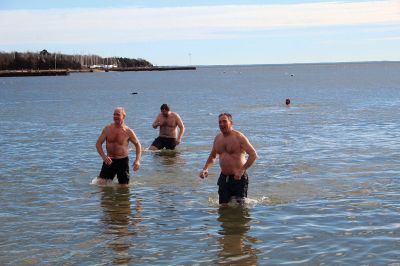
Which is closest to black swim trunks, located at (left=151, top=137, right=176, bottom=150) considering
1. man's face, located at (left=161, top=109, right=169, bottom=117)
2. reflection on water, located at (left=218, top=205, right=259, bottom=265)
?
man's face, located at (left=161, top=109, right=169, bottom=117)

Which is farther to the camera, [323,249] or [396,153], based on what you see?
[396,153]

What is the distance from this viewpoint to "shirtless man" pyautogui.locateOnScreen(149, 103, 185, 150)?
A: 1859cm

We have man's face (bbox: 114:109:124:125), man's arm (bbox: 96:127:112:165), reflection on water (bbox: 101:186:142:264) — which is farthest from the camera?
man's arm (bbox: 96:127:112:165)

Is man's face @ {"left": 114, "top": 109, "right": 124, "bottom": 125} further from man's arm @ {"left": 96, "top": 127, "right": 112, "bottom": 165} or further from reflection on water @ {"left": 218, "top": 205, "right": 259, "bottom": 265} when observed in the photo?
reflection on water @ {"left": 218, "top": 205, "right": 259, "bottom": 265}

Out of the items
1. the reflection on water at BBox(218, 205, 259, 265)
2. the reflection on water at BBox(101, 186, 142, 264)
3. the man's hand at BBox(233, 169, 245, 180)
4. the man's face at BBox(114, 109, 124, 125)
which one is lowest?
the reflection on water at BBox(101, 186, 142, 264)

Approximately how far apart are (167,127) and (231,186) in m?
8.30

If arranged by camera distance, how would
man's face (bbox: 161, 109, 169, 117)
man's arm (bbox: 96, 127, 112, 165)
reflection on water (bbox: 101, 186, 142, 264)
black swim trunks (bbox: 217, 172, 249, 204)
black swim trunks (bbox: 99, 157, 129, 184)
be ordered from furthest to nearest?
1. man's face (bbox: 161, 109, 169, 117)
2. black swim trunks (bbox: 99, 157, 129, 184)
3. man's arm (bbox: 96, 127, 112, 165)
4. black swim trunks (bbox: 217, 172, 249, 204)
5. reflection on water (bbox: 101, 186, 142, 264)

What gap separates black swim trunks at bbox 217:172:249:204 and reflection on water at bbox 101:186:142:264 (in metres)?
1.47

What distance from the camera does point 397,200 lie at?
1171 cm

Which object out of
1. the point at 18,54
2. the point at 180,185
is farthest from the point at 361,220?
the point at 18,54

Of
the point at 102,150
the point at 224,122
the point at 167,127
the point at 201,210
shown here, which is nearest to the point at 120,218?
the point at 201,210

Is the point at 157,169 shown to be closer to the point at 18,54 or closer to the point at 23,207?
the point at 23,207

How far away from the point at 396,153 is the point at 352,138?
4643 mm

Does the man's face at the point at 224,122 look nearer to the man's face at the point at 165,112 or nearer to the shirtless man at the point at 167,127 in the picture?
the shirtless man at the point at 167,127
